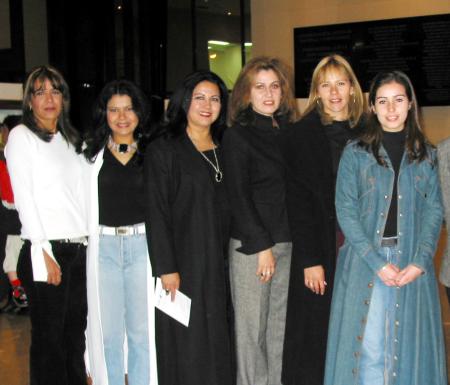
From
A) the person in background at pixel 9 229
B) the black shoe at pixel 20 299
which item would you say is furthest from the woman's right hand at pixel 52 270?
the black shoe at pixel 20 299

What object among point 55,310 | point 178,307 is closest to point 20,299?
point 55,310

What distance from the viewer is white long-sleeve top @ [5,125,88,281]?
3.00 metres

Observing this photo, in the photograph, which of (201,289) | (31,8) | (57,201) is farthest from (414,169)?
(31,8)

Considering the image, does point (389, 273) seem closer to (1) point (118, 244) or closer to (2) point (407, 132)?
(2) point (407, 132)

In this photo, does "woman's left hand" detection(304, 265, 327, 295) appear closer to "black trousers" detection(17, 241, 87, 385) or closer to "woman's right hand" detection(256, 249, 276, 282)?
"woman's right hand" detection(256, 249, 276, 282)

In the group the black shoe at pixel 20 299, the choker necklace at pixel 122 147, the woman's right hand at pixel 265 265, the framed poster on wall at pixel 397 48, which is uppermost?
the framed poster on wall at pixel 397 48

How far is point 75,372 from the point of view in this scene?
3324 mm

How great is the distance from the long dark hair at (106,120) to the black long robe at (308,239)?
79cm

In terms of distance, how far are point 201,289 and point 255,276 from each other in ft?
0.92

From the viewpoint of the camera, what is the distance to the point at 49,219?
10.1 ft

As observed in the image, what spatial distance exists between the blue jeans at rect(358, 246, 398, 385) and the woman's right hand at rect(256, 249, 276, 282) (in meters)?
0.52

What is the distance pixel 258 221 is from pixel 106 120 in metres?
1.05

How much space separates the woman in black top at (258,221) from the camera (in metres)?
2.99

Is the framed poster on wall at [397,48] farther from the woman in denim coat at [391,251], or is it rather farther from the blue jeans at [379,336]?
the blue jeans at [379,336]
